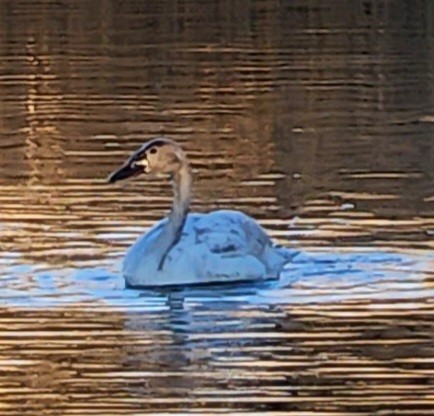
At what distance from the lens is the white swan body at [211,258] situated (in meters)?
14.6

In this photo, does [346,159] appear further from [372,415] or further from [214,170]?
[372,415]

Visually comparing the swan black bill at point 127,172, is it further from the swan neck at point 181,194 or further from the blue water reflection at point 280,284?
the blue water reflection at point 280,284

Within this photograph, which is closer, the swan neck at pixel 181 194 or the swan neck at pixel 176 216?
the swan neck at pixel 176 216

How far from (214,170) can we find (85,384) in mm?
8613

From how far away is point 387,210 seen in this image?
1717 centimetres

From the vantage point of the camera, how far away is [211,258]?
14.6 m

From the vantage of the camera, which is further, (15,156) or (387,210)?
(15,156)

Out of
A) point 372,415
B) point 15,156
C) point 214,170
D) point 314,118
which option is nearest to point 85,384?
point 372,415

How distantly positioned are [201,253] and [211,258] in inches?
5.3

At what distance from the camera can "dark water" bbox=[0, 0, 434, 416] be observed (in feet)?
38.9

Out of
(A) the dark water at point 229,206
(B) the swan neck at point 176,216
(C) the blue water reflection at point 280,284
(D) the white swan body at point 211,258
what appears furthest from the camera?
(B) the swan neck at point 176,216

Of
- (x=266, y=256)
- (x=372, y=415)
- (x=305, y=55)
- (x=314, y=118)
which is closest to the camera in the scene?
(x=372, y=415)

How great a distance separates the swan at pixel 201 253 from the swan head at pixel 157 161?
0.26 meters

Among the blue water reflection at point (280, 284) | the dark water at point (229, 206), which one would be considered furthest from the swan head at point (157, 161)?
the blue water reflection at point (280, 284)
